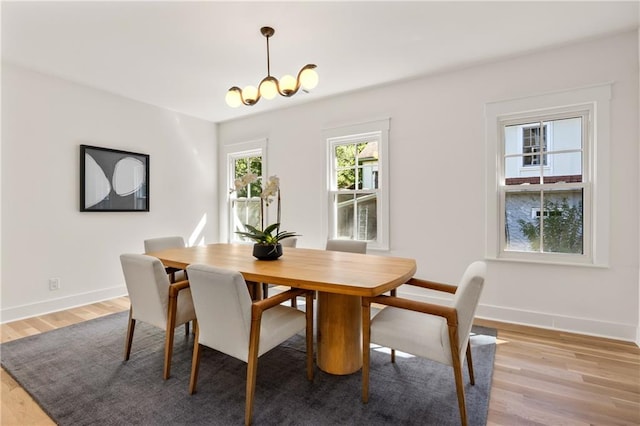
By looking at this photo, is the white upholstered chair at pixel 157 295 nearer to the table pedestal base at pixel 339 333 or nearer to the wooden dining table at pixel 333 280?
the wooden dining table at pixel 333 280

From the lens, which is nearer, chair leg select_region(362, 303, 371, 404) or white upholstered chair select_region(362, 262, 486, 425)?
white upholstered chair select_region(362, 262, 486, 425)

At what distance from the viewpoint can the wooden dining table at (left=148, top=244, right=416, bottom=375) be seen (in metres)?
1.66

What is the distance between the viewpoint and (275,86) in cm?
237

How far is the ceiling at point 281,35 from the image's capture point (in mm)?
2236

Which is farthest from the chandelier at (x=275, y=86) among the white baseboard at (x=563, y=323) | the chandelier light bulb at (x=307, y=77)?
the white baseboard at (x=563, y=323)

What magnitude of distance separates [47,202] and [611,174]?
5.42 meters

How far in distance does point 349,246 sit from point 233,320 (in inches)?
62.4

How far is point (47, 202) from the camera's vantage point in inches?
130

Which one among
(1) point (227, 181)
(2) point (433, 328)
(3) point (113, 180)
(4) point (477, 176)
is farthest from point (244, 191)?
(2) point (433, 328)

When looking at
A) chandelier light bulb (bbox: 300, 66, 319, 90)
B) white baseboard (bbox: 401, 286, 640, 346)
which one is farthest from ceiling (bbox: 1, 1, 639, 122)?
white baseboard (bbox: 401, 286, 640, 346)

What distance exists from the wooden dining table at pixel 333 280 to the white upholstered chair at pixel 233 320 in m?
0.21

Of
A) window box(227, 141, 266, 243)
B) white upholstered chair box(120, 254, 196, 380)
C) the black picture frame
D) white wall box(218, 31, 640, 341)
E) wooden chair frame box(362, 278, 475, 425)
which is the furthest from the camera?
window box(227, 141, 266, 243)

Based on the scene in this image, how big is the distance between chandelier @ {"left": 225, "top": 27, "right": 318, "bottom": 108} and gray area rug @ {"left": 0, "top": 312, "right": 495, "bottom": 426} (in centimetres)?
203

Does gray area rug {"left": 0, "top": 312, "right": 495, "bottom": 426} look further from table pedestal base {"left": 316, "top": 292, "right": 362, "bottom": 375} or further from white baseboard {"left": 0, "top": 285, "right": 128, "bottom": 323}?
white baseboard {"left": 0, "top": 285, "right": 128, "bottom": 323}
